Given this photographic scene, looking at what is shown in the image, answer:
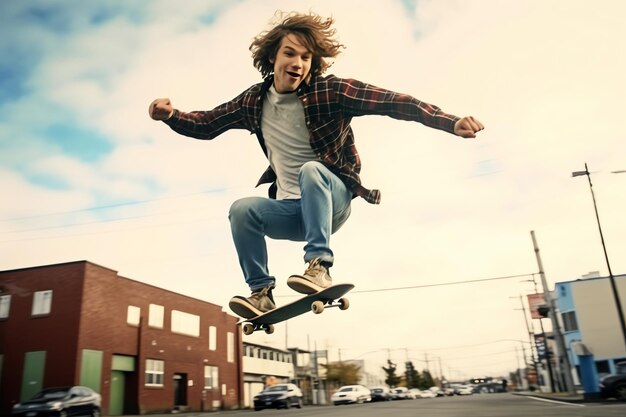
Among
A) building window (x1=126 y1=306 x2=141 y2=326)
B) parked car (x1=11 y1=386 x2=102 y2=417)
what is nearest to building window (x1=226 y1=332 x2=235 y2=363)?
building window (x1=126 y1=306 x2=141 y2=326)

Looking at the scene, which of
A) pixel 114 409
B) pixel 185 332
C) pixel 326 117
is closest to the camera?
pixel 326 117

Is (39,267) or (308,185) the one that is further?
(39,267)

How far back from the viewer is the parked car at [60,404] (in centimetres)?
1833

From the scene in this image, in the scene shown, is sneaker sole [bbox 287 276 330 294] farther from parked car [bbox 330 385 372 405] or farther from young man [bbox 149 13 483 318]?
parked car [bbox 330 385 372 405]

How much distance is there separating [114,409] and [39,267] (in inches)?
358

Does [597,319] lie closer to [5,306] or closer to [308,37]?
[5,306]

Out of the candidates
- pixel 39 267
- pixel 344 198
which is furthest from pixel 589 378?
pixel 39 267

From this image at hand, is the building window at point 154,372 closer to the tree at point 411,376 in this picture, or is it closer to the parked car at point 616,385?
the parked car at point 616,385

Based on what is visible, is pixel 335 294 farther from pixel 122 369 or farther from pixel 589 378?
pixel 122 369

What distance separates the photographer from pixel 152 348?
33.2 m

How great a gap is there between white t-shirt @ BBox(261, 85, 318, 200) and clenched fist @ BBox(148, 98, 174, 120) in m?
0.64

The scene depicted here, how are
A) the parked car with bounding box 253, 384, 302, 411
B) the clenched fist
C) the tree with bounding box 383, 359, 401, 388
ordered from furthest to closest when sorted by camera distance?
the tree with bounding box 383, 359, 401, 388 < the parked car with bounding box 253, 384, 302, 411 < the clenched fist

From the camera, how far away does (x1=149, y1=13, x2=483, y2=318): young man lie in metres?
3.00

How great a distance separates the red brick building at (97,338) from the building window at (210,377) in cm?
212
